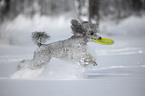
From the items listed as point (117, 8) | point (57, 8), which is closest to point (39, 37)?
point (57, 8)

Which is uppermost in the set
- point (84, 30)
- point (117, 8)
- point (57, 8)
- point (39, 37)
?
point (57, 8)

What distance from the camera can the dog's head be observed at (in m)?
4.33

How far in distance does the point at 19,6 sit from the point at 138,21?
1308cm

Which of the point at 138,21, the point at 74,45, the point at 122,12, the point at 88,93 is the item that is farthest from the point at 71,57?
the point at 122,12

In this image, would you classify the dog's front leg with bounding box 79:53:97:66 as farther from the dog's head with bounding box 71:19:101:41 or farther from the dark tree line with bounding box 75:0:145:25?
the dark tree line with bounding box 75:0:145:25

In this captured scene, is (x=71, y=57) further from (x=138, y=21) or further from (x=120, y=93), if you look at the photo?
(x=138, y=21)

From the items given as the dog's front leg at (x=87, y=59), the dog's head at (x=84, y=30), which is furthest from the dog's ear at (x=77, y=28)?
the dog's front leg at (x=87, y=59)

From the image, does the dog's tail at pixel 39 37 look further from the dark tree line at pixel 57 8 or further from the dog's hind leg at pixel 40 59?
the dark tree line at pixel 57 8

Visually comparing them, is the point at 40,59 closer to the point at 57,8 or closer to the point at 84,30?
the point at 84,30

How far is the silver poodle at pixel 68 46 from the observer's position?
4.25m

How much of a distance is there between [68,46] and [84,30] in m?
0.50

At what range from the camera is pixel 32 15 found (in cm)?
2247

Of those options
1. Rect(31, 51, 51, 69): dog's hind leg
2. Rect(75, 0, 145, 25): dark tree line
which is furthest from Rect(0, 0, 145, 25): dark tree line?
Rect(31, 51, 51, 69): dog's hind leg

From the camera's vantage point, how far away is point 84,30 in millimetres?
4379
